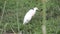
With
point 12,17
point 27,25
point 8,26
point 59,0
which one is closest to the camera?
point 8,26

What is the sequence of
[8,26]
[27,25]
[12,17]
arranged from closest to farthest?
1. [8,26]
2. [27,25]
3. [12,17]

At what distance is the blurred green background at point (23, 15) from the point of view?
124 inches

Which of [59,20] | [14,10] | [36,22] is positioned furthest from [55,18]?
[14,10]

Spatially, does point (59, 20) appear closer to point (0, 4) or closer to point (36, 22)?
point (36, 22)

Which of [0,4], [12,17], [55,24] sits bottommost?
[55,24]

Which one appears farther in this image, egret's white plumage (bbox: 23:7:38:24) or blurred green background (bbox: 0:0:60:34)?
egret's white plumage (bbox: 23:7:38:24)

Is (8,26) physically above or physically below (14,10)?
below

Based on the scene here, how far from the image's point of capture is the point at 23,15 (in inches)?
145

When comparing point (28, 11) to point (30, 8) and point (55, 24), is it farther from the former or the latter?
point (55, 24)

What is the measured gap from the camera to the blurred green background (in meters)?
3.15

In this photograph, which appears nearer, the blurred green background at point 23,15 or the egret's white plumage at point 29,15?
the blurred green background at point 23,15

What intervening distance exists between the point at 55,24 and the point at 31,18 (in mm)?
512

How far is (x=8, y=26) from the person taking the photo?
10.3 ft

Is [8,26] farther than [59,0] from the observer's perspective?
No
